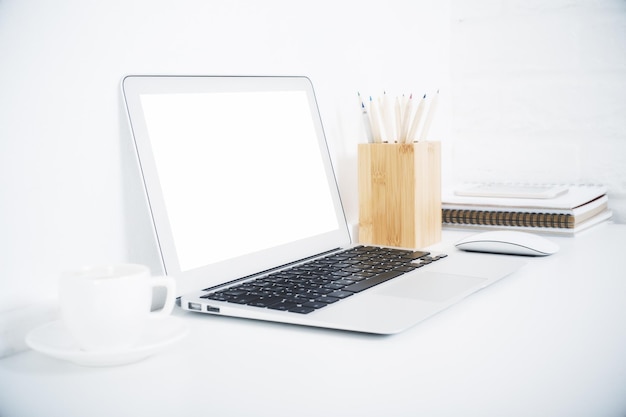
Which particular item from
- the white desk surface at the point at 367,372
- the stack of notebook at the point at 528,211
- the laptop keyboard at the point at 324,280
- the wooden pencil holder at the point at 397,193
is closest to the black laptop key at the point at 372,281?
the laptop keyboard at the point at 324,280

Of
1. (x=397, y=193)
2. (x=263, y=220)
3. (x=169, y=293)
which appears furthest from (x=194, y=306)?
(x=397, y=193)

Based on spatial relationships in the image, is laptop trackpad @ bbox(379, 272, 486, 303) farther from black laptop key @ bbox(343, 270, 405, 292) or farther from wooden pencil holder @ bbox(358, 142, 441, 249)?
wooden pencil holder @ bbox(358, 142, 441, 249)

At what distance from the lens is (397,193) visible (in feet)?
3.72

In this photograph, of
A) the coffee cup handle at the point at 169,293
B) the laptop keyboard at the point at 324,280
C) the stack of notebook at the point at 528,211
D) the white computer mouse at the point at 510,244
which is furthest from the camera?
the stack of notebook at the point at 528,211

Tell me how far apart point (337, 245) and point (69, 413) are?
601mm

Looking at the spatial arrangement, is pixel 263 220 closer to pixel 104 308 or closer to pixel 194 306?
pixel 194 306

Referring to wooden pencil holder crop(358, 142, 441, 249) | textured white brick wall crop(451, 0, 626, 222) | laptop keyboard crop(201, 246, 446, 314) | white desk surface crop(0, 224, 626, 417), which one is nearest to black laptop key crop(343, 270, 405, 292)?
laptop keyboard crop(201, 246, 446, 314)

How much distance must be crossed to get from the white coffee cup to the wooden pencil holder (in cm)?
57

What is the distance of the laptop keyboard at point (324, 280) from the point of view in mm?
784

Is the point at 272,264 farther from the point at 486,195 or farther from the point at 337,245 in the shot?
the point at 486,195

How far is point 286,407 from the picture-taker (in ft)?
1.80

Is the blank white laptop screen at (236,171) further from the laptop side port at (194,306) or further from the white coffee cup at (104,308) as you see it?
the white coffee cup at (104,308)

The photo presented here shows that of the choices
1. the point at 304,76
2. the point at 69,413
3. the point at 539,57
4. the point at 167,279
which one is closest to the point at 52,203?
the point at 167,279

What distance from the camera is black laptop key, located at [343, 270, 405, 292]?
0.84 metres
